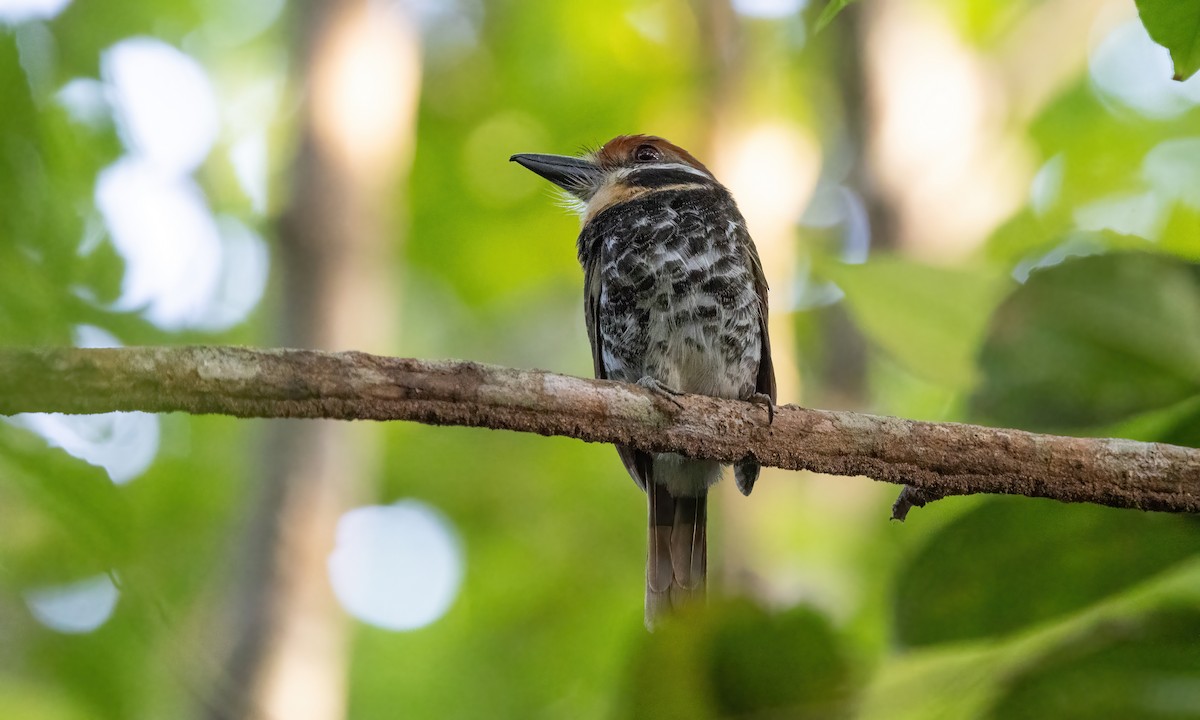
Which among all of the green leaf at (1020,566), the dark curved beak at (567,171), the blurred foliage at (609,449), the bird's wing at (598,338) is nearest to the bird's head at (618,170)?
the dark curved beak at (567,171)

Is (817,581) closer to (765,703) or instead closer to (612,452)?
(612,452)

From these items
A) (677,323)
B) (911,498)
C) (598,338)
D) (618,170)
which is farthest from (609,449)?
(911,498)

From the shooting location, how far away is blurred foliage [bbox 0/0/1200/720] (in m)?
0.74

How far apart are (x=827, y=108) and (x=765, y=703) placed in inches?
212

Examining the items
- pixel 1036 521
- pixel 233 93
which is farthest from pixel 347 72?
pixel 1036 521

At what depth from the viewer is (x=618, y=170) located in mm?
3850

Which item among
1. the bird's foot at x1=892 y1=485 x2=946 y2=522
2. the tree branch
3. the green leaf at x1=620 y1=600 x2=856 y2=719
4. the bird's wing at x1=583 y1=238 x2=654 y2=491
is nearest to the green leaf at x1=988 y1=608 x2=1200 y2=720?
the green leaf at x1=620 y1=600 x2=856 y2=719

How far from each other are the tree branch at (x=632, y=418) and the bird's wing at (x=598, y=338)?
1381 millimetres

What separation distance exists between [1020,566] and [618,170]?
9.06 feet

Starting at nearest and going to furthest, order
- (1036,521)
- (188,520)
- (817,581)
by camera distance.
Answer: (1036,521)
(188,520)
(817,581)

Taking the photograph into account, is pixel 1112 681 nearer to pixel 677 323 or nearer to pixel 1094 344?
pixel 1094 344

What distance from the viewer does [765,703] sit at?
3.77ft

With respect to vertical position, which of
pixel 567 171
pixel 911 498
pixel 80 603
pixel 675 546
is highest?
pixel 567 171

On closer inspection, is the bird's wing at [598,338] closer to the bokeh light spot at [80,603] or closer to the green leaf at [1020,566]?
the green leaf at [1020,566]
